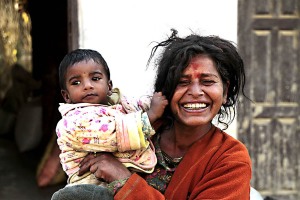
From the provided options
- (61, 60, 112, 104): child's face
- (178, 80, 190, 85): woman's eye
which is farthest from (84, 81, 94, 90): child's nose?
(178, 80, 190, 85): woman's eye

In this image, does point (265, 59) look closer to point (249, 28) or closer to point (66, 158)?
point (249, 28)

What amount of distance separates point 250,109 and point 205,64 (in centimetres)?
230

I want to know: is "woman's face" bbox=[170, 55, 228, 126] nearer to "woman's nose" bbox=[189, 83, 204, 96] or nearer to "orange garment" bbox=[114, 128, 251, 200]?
"woman's nose" bbox=[189, 83, 204, 96]

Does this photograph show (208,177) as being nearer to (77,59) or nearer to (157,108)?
(157,108)

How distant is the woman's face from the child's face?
0.34m

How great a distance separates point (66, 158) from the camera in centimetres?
209

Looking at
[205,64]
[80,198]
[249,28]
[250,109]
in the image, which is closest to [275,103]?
[250,109]

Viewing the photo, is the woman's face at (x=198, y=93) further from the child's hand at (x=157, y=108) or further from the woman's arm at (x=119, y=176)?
the woman's arm at (x=119, y=176)

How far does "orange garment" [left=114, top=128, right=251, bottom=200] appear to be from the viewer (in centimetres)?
188

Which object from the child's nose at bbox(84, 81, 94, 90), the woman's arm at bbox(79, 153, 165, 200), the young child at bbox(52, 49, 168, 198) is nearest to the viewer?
the woman's arm at bbox(79, 153, 165, 200)

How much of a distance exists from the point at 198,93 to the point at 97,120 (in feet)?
1.34

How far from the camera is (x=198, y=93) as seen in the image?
6.46ft

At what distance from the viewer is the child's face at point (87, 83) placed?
2135 mm

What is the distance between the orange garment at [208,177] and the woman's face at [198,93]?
122 mm
